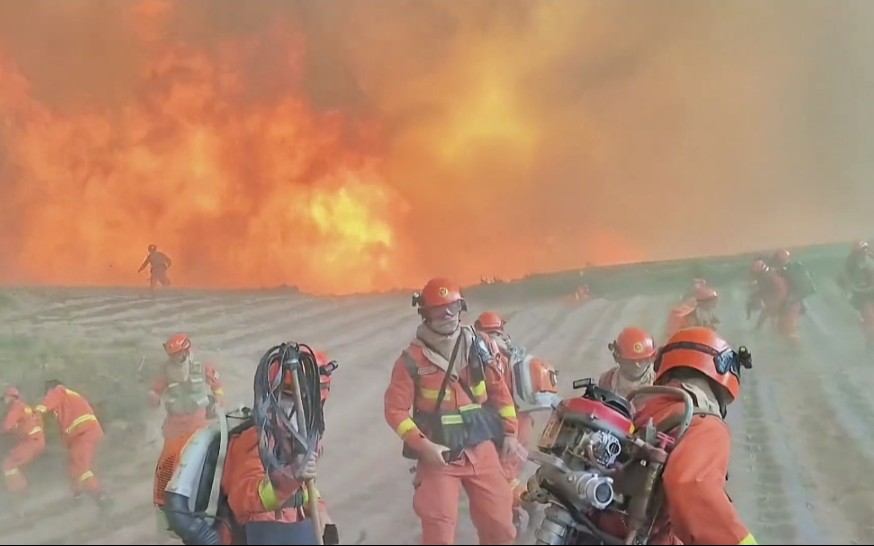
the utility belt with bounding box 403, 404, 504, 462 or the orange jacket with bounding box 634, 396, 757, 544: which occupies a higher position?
the utility belt with bounding box 403, 404, 504, 462

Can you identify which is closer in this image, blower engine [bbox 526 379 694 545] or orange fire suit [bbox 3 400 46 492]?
blower engine [bbox 526 379 694 545]

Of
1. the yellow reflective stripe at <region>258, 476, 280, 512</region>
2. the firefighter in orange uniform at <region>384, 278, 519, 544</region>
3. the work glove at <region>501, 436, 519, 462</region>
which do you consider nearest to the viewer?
the yellow reflective stripe at <region>258, 476, 280, 512</region>

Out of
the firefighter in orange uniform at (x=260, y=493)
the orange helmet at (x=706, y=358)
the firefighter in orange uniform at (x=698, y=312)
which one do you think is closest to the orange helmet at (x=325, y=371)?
the firefighter in orange uniform at (x=260, y=493)

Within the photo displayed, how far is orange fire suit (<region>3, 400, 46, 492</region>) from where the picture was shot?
2877 mm

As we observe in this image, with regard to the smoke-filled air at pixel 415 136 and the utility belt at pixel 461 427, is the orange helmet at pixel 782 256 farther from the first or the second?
the utility belt at pixel 461 427

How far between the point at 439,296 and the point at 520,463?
0.62 m

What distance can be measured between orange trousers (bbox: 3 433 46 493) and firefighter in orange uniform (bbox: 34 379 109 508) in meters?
0.08

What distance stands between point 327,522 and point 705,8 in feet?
7.74

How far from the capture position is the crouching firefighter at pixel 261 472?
2.20 m

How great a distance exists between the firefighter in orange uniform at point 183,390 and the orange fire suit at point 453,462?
61 cm

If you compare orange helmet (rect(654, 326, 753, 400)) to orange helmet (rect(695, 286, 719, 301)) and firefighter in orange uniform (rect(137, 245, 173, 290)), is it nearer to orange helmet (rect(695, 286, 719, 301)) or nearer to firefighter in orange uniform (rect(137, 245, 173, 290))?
orange helmet (rect(695, 286, 719, 301))

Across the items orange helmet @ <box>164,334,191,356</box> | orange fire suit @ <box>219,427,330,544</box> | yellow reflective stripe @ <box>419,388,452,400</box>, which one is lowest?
orange fire suit @ <box>219,427,330,544</box>

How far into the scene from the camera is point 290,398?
2441mm

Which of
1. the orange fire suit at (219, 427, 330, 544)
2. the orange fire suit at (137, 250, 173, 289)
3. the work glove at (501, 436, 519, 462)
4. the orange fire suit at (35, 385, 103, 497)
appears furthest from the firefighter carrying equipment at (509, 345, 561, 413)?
the orange fire suit at (35, 385, 103, 497)
